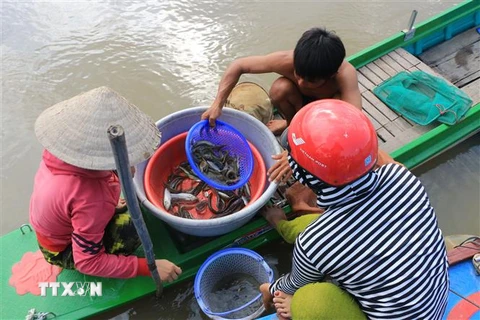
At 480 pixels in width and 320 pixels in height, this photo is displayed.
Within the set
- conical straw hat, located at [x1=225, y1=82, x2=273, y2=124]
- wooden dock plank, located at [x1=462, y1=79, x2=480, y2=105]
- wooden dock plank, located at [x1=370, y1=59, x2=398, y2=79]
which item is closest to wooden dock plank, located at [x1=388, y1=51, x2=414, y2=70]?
wooden dock plank, located at [x1=370, y1=59, x2=398, y2=79]

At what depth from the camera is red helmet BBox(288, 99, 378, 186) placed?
1.87 meters

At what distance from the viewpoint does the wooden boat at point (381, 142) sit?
Result: 3102mm

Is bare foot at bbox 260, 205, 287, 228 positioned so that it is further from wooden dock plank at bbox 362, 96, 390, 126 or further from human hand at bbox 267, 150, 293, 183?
wooden dock plank at bbox 362, 96, 390, 126

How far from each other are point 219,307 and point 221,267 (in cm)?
32

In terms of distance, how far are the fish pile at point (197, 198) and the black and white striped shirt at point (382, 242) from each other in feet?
4.60

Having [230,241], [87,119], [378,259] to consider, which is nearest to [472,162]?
[230,241]

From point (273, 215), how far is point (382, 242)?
58.9 inches

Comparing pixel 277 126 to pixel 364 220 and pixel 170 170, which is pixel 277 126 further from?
pixel 364 220

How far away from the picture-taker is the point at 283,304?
262 centimetres

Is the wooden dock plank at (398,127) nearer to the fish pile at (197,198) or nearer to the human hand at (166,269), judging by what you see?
the fish pile at (197,198)

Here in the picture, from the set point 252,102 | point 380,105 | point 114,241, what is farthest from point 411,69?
point 114,241

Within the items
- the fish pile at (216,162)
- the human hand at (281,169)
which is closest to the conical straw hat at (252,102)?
the fish pile at (216,162)

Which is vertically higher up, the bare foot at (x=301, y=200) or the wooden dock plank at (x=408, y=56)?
the wooden dock plank at (x=408, y=56)

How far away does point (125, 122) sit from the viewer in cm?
233
